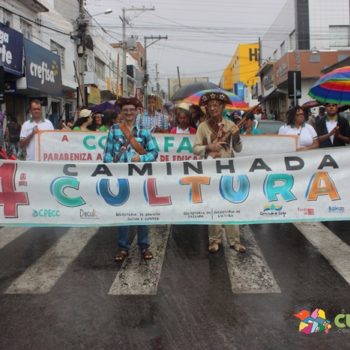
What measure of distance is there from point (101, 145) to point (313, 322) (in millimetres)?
5150

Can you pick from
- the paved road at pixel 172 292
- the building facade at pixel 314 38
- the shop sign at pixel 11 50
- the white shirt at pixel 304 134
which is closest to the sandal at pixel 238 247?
the paved road at pixel 172 292

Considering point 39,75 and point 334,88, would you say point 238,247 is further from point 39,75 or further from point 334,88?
point 39,75

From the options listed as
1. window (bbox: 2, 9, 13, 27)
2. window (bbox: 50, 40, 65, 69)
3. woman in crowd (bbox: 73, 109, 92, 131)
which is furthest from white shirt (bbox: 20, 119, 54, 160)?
window (bbox: 50, 40, 65, 69)

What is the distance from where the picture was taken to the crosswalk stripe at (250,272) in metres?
4.57

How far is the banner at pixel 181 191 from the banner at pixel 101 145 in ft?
7.53

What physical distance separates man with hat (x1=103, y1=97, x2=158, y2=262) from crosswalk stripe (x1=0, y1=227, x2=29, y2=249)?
183cm

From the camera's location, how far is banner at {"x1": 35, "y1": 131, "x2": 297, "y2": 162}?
7809 mm

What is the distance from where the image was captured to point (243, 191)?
538 centimetres

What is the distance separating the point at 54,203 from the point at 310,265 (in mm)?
2896

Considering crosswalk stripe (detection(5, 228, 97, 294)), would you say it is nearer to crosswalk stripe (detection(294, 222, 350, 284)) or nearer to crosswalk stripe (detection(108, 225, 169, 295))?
crosswalk stripe (detection(108, 225, 169, 295))

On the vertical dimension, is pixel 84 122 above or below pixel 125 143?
above

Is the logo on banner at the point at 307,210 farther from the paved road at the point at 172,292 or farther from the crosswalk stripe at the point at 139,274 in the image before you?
the crosswalk stripe at the point at 139,274

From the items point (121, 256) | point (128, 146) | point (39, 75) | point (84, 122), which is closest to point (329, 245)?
point (121, 256)

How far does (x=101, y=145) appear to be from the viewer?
812 centimetres
